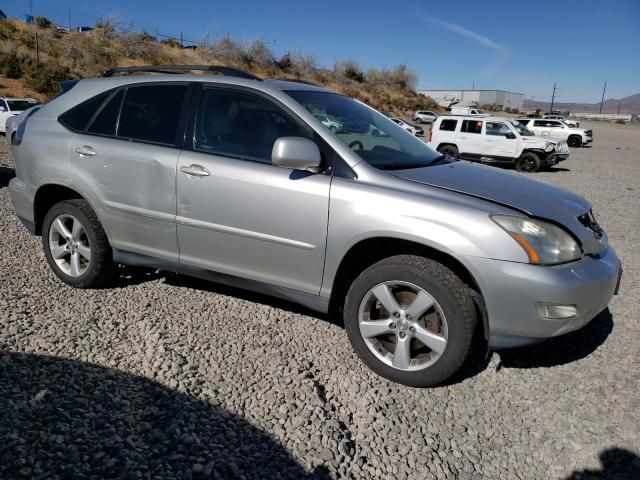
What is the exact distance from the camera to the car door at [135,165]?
3553 millimetres

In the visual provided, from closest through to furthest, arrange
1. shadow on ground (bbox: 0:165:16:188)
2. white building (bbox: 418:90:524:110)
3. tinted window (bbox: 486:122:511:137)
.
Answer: shadow on ground (bbox: 0:165:16:188) → tinted window (bbox: 486:122:511:137) → white building (bbox: 418:90:524:110)

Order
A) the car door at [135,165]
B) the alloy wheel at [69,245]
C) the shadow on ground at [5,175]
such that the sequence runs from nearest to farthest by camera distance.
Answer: the car door at [135,165] → the alloy wheel at [69,245] → the shadow on ground at [5,175]

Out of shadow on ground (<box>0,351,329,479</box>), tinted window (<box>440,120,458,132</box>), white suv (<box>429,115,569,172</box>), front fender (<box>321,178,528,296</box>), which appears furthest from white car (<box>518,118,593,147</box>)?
shadow on ground (<box>0,351,329,479</box>)

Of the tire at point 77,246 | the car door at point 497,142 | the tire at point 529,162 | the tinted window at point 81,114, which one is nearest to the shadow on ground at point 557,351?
the tire at point 77,246

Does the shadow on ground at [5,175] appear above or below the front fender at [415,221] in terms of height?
below

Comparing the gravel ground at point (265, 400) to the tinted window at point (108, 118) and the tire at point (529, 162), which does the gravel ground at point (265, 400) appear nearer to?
the tinted window at point (108, 118)

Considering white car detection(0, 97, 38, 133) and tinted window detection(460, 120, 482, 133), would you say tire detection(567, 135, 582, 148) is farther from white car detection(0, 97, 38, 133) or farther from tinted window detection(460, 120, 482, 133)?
white car detection(0, 97, 38, 133)

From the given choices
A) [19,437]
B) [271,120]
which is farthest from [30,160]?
[19,437]

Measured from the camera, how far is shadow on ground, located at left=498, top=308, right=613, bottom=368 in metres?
3.38

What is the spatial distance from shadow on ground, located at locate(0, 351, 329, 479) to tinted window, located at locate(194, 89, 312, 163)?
1567mm

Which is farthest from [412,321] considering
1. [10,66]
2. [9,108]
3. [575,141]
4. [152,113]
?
[10,66]

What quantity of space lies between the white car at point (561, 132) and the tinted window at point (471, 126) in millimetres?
11679

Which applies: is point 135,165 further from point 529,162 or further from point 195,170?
point 529,162

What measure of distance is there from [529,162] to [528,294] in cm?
1515
